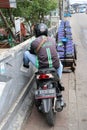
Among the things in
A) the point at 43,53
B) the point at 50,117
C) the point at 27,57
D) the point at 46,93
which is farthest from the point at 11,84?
the point at 27,57

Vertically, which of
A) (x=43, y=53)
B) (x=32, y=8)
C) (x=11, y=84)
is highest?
(x=43, y=53)

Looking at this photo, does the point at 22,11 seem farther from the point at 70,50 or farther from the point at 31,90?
the point at 31,90

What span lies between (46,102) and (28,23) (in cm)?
1590

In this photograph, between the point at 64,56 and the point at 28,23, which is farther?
the point at 28,23

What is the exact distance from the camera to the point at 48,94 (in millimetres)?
6133

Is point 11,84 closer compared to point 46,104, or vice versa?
point 11,84

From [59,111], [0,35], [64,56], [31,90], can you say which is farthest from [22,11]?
[59,111]

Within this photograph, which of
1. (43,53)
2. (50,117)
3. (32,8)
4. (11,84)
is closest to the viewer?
(11,84)

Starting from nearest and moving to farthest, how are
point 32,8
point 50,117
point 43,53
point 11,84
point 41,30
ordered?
point 11,84 < point 50,117 < point 43,53 < point 41,30 < point 32,8

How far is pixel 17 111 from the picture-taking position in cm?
623

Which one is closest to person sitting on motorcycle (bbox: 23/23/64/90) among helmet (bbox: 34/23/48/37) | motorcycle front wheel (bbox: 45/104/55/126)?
helmet (bbox: 34/23/48/37)

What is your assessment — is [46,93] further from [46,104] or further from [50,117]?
[50,117]

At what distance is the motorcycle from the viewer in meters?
6.09

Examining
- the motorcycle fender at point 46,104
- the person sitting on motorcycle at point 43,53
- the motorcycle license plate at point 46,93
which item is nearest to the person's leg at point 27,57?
the person sitting on motorcycle at point 43,53
